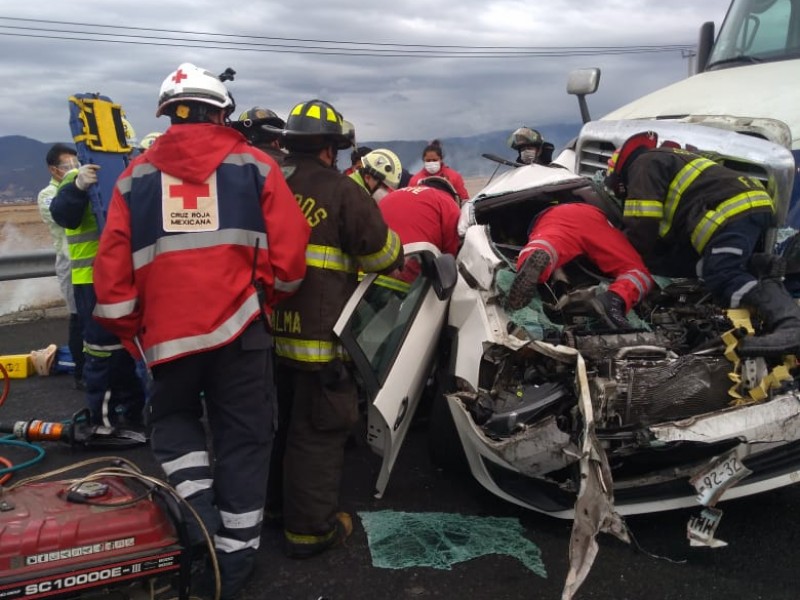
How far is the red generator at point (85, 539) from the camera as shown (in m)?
2.27

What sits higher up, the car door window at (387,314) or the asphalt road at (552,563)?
the car door window at (387,314)

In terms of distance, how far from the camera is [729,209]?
3.43 m

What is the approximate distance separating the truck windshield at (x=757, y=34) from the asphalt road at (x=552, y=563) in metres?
3.02

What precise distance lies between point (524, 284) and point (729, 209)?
1.04 metres

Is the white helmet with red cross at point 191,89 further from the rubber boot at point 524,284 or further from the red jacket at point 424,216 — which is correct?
the rubber boot at point 524,284

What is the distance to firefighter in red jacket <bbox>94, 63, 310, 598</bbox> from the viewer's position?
109 inches

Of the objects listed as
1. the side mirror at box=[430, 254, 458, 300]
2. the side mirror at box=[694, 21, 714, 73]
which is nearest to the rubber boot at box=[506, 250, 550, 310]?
the side mirror at box=[430, 254, 458, 300]

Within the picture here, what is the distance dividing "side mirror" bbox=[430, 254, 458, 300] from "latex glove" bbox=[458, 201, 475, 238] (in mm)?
762

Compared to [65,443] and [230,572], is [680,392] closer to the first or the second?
[230,572]

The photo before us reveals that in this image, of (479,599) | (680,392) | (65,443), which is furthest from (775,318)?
(65,443)

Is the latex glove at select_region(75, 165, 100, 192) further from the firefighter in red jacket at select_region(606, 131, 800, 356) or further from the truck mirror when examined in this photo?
the truck mirror

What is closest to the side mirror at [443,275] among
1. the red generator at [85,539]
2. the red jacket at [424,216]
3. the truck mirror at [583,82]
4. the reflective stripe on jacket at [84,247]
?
the red jacket at [424,216]

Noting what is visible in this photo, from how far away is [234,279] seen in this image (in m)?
2.82

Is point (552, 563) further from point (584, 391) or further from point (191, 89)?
point (191, 89)
